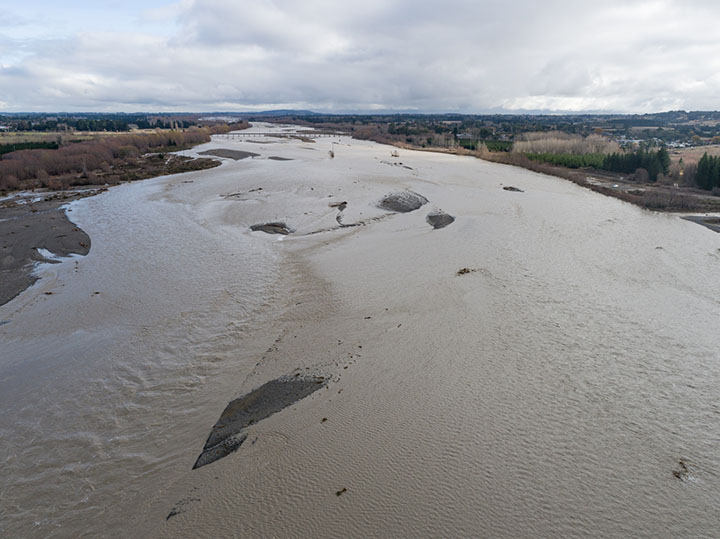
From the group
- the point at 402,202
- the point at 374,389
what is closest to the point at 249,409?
the point at 374,389

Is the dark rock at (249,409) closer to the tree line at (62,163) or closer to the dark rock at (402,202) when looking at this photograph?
the dark rock at (402,202)

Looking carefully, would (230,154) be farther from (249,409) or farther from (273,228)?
(249,409)

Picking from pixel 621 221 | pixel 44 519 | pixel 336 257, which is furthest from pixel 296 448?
pixel 621 221

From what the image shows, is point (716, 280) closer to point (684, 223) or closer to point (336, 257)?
point (684, 223)

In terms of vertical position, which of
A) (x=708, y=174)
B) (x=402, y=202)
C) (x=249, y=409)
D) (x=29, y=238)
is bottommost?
(x=249, y=409)

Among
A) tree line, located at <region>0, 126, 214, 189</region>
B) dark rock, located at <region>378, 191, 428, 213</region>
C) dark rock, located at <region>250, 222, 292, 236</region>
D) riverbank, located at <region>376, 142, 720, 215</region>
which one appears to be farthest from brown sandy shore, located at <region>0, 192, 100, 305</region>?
riverbank, located at <region>376, 142, 720, 215</region>

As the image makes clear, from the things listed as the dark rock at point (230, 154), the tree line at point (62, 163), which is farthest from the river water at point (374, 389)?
the dark rock at point (230, 154)

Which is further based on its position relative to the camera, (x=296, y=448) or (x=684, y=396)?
(x=684, y=396)
